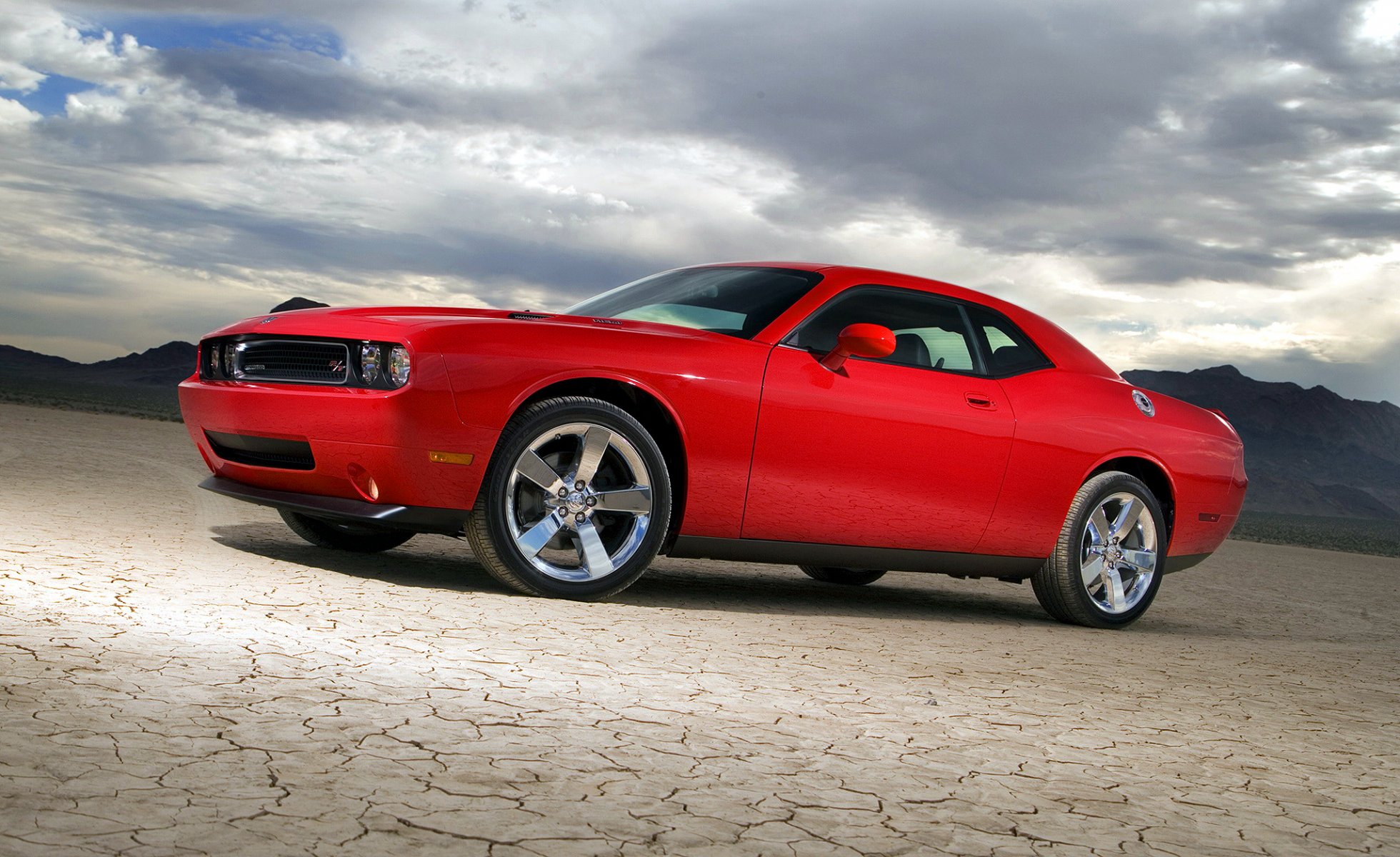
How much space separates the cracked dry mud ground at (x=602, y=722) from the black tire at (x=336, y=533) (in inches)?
6.0

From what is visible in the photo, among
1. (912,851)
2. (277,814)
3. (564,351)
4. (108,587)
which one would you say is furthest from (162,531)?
(912,851)

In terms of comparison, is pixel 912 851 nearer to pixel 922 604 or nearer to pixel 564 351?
pixel 564 351

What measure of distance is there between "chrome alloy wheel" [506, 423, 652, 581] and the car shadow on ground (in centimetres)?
28

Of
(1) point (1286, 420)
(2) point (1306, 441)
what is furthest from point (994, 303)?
(1) point (1286, 420)

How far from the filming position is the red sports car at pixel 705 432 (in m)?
4.60

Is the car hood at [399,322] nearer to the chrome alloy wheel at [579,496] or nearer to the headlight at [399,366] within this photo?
the headlight at [399,366]

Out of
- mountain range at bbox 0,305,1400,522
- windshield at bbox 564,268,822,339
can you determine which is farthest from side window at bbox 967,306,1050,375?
mountain range at bbox 0,305,1400,522

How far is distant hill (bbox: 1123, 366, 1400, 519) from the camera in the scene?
390 feet

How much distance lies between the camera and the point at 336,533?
5988 mm

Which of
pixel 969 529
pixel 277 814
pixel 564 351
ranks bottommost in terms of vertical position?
pixel 277 814

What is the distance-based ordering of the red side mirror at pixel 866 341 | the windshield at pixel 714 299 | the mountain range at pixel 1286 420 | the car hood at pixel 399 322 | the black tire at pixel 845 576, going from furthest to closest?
the mountain range at pixel 1286 420 < the black tire at pixel 845 576 < the windshield at pixel 714 299 < the red side mirror at pixel 866 341 < the car hood at pixel 399 322

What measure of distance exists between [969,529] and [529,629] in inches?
92.4

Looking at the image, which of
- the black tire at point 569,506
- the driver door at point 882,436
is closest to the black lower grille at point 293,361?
the black tire at point 569,506

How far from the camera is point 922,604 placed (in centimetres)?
658
